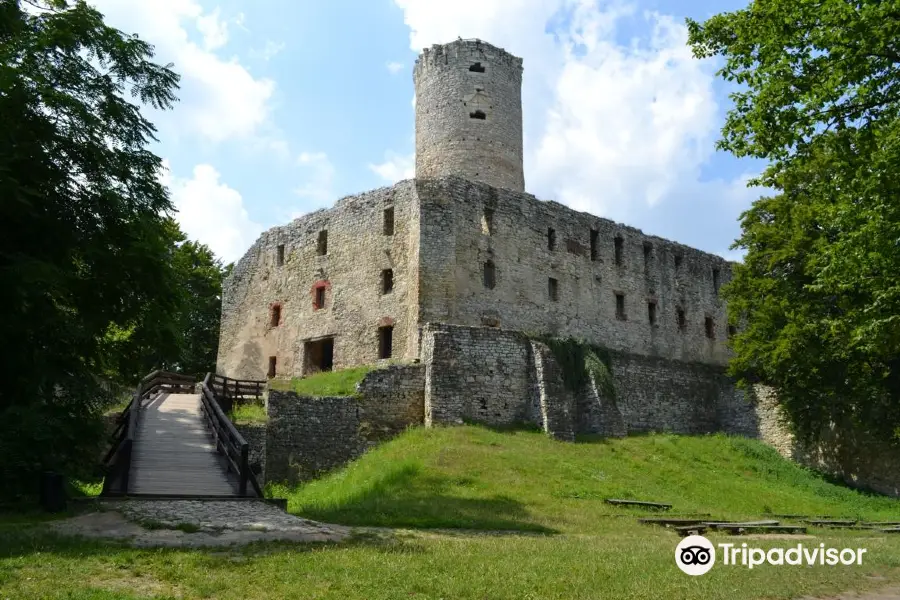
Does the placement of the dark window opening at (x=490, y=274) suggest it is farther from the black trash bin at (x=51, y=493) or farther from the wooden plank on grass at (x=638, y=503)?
the black trash bin at (x=51, y=493)

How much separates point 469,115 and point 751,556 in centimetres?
2674

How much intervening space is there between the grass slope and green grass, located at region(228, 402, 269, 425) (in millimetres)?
2205

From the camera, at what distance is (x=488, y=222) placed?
1202 inches

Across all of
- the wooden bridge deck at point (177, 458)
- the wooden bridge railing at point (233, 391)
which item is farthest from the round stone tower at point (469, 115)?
the wooden bridge deck at point (177, 458)

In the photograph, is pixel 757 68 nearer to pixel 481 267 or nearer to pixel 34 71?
pixel 34 71

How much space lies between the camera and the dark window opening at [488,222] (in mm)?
30359

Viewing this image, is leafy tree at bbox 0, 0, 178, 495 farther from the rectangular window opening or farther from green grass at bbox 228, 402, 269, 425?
the rectangular window opening

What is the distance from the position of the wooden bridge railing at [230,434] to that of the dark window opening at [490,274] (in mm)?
9668

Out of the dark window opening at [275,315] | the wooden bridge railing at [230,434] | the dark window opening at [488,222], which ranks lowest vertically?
the wooden bridge railing at [230,434]

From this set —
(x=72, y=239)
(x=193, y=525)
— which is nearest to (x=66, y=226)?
(x=72, y=239)

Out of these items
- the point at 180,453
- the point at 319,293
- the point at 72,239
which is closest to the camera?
the point at 72,239

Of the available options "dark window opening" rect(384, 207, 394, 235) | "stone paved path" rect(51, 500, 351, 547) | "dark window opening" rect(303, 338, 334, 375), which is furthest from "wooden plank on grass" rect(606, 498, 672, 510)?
"dark window opening" rect(303, 338, 334, 375)

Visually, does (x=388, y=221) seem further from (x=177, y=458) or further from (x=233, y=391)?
(x=177, y=458)

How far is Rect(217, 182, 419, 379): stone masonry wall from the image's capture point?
29.5m
